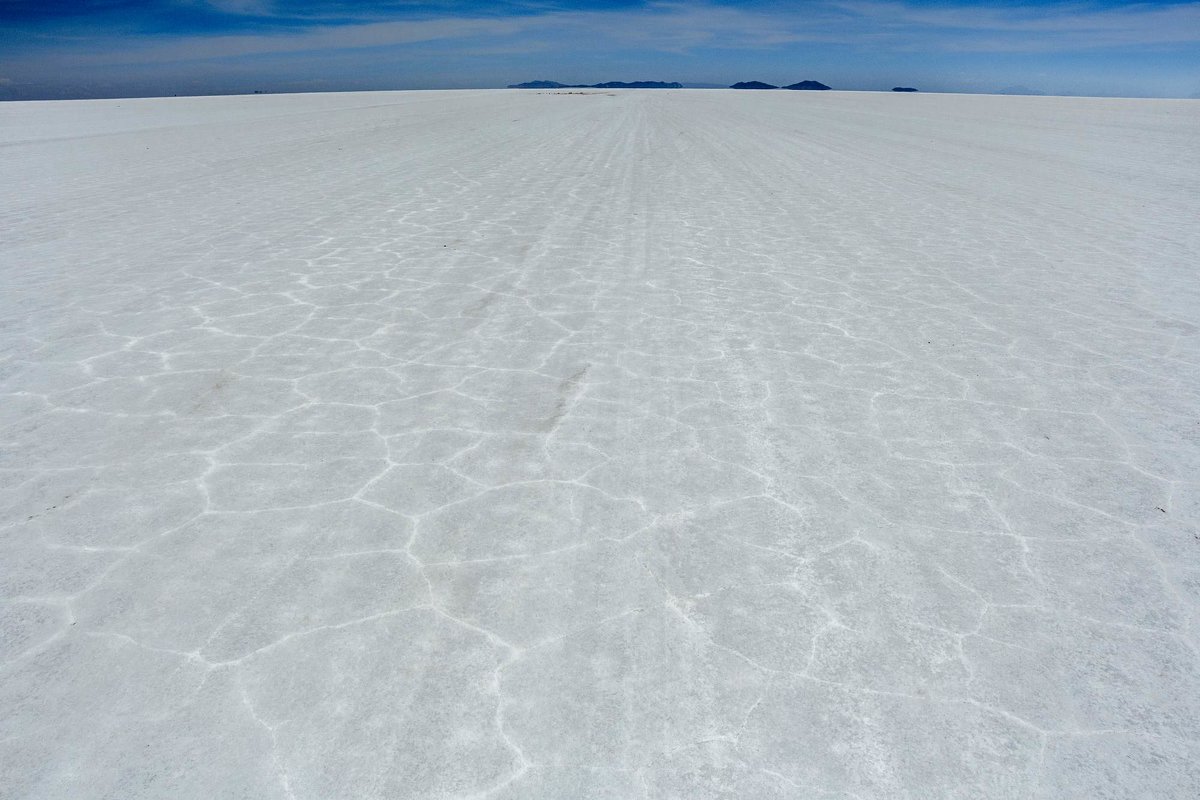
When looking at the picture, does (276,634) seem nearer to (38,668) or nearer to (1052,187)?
(38,668)

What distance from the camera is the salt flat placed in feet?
5.49

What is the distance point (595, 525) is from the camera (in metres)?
2.46

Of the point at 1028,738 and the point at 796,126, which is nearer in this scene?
the point at 1028,738

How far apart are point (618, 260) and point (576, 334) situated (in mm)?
1846

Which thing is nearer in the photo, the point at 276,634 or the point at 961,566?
the point at 276,634

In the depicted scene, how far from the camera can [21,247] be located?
6.15 metres

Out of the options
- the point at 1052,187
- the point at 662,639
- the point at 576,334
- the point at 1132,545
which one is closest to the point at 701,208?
the point at 576,334

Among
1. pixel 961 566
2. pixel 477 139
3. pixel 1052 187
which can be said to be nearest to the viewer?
pixel 961 566

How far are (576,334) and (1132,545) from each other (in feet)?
8.81

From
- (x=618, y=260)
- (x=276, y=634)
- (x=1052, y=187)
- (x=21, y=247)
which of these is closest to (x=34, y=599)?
(x=276, y=634)

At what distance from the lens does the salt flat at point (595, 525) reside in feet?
5.49

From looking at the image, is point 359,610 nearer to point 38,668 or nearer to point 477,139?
point 38,668

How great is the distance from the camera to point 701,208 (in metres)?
8.34

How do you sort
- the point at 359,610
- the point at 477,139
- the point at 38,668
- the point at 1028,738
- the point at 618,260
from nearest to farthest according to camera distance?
the point at 1028,738
the point at 38,668
the point at 359,610
the point at 618,260
the point at 477,139
